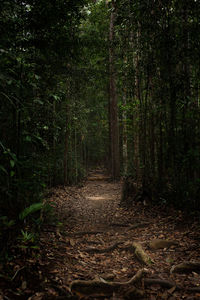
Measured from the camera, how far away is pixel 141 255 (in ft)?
14.1

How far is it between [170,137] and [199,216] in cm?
233

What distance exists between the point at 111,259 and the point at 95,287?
1.31m

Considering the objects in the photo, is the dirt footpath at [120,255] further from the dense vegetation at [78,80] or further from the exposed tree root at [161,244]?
the dense vegetation at [78,80]

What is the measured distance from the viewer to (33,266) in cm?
345

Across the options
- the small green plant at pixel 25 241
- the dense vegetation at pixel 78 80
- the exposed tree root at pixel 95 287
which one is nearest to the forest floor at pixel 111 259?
the exposed tree root at pixel 95 287

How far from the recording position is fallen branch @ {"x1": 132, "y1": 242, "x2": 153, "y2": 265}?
13.6 feet

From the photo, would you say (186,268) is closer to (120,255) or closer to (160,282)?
(160,282)

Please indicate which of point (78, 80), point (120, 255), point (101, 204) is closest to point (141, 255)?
point (120, 255)

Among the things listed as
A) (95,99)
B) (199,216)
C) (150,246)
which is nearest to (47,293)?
(150,246)

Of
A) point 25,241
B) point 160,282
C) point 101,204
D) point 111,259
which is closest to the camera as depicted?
point 160,282

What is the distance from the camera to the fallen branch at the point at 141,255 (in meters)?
4.14

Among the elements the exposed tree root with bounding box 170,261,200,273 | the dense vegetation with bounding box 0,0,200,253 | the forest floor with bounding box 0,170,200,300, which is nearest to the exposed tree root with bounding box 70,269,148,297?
the forest floor with bounding box 0,170,200,300

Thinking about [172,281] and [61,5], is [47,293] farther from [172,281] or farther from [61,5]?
[61,5]

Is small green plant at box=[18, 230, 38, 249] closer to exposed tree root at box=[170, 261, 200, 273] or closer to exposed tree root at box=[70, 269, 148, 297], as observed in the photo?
exposed tree root at box=[70, 269, 148, 297]
